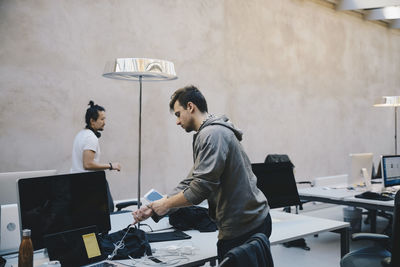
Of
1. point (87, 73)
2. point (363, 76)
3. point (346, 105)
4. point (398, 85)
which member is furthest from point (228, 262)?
point (398, 85)

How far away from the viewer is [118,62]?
310cm

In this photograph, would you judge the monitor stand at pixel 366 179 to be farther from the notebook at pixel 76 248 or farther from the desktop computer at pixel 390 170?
the notebook at pixel 76 248

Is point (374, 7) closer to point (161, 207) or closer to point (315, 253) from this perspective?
point (315, 253)

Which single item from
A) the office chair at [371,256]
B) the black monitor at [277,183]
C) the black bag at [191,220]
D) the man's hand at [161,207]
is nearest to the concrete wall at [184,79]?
the black bag at [191,220]

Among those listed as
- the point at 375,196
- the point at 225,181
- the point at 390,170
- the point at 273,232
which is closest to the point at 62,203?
the point at 225,181

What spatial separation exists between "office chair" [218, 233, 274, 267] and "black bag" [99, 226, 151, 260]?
0.88 m

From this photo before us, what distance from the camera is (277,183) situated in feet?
11.3

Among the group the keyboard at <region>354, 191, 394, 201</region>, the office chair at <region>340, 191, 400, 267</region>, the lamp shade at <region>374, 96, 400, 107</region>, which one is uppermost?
the lamp shade at <region>374, 96, 400, 107</region>

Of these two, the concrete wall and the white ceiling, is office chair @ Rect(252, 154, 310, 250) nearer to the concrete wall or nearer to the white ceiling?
the concrete wall

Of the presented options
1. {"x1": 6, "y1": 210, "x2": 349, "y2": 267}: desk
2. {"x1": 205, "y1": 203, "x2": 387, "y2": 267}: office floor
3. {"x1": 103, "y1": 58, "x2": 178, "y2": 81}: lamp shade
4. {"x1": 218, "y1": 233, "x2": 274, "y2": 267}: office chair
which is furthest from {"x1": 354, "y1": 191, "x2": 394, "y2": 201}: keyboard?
{"x1": 218, "y1": 233, "x2": 274, "y2": 267}: office chair

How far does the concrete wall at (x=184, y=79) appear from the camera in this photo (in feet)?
14.1

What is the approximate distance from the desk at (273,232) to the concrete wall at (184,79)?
1.58 meters

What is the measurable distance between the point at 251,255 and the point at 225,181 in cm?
72

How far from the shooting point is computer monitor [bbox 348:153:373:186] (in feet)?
16.5
